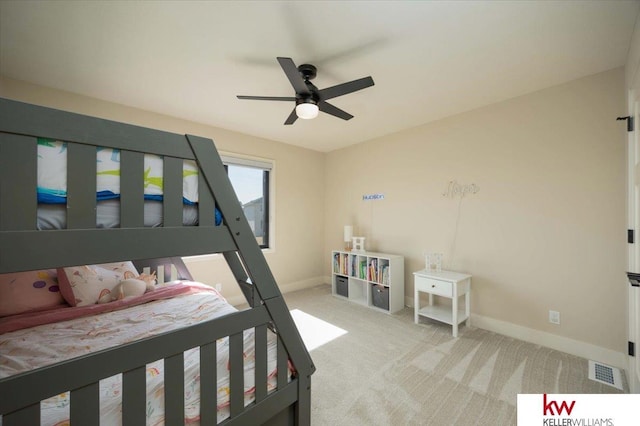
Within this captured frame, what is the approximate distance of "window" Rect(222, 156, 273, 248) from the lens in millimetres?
3587

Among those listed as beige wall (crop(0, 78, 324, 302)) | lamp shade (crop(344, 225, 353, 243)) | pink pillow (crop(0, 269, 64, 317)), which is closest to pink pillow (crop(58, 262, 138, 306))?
pink pillow (crop(0, 269, 64, 317))

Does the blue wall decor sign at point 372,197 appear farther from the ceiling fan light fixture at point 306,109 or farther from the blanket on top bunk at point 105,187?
the blanket on top bunk at point 105,187

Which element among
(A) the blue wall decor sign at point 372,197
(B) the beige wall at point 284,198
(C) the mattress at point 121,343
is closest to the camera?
(C) the mattress at point 121,343

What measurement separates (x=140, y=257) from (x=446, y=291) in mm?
2637

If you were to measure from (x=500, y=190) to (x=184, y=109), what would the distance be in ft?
11.3

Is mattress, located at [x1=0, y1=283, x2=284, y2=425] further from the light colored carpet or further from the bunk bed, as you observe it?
the light colored carpet

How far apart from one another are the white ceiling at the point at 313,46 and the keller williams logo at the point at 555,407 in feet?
7.49

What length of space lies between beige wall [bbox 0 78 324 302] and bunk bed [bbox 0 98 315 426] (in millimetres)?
2235

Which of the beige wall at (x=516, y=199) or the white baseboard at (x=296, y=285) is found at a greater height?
the beige wall at (x=516, y=199)

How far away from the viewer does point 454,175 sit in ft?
9.67

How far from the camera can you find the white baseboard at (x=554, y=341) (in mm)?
2018

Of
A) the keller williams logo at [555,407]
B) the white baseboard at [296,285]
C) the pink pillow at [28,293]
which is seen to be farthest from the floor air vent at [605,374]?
the pink pillow at [28,293]

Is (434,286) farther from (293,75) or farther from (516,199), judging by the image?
(293,75)

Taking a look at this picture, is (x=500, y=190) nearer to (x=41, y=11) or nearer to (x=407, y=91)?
(x=407, y=91)
